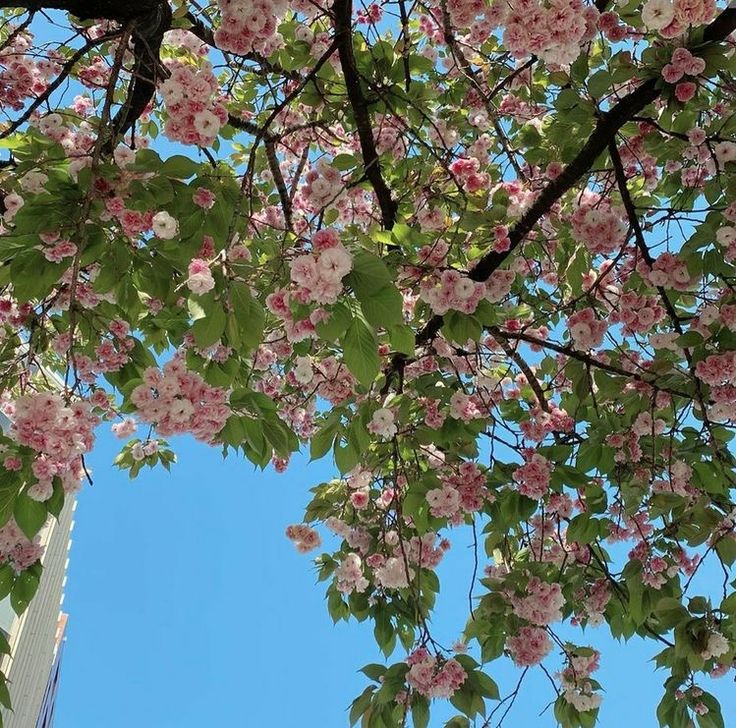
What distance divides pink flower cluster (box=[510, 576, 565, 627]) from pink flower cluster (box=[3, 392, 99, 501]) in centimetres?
156

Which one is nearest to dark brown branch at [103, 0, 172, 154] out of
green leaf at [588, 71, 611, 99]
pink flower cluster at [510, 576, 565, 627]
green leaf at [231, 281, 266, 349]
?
green leaf at [231, 281, 266, 349]

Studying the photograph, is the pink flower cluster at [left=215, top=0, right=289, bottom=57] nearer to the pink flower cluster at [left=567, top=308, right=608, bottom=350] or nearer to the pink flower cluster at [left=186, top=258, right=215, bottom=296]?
the pink flower cluster at [left=186, top=258, right=215, bottom=296]

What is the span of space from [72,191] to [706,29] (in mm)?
1685

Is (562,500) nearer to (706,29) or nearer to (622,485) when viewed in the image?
(622,485)

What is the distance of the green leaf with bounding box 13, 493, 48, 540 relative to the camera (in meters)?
1.36

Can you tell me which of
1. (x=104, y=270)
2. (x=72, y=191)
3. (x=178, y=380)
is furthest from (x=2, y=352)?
(x=178, y=380)

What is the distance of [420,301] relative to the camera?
8.04 ft

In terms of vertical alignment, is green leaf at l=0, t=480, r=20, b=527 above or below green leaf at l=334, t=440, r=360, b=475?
below

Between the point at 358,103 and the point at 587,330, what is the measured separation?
3.56ft

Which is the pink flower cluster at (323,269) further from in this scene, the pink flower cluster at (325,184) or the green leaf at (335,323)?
the pink flower cluster at (325,184)

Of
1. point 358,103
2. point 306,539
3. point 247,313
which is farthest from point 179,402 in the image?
point 306,539

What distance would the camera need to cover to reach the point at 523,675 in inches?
91.4

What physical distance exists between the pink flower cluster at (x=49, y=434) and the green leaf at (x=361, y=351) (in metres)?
0.55

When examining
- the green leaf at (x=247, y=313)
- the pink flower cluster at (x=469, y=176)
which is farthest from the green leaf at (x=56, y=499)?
the pink flower cluster at (x=469, y=176)
